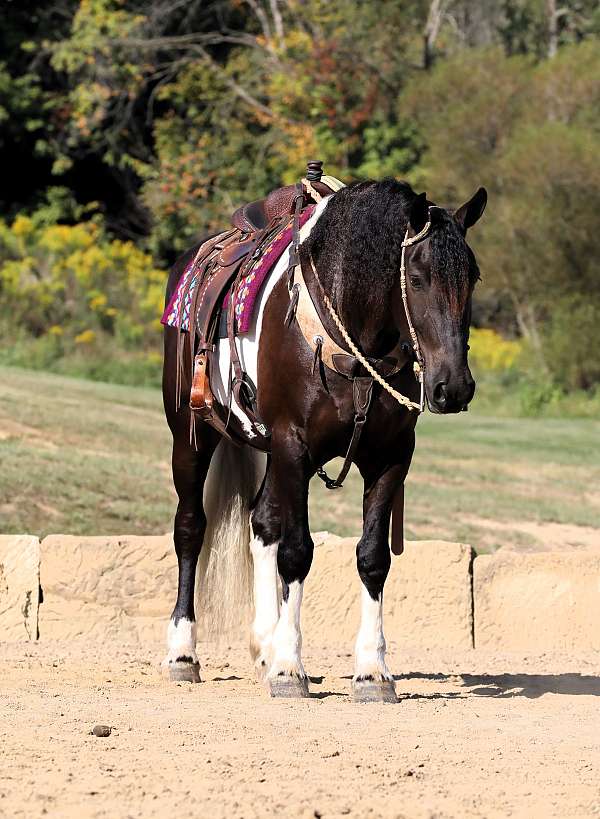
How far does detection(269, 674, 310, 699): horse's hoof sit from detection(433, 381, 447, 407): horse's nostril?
1.41 m

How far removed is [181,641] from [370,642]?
113cm

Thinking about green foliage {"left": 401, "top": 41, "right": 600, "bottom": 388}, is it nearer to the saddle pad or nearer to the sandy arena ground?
the saddle pad

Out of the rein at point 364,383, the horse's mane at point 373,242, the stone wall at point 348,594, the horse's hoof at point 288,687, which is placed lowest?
the stone wall at point 348,594

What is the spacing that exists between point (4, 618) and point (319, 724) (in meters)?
3.08

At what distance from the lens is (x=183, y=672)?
22.3 ft

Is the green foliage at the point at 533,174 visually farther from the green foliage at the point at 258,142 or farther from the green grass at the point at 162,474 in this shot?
the green grass at the point at 162,474

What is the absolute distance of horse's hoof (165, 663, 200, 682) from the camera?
6.77m

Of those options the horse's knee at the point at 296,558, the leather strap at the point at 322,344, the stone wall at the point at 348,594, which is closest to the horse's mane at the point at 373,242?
the leather strap at the point at 322,344

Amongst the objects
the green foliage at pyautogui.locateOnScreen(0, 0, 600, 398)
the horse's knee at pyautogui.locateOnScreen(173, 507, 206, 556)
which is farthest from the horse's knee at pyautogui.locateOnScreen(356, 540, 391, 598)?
the green foliage at pyautogui.locateOnScreen(0, 0, 600, 398)

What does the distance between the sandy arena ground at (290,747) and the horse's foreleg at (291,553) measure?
0.14 m

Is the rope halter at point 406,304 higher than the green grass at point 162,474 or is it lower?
higher

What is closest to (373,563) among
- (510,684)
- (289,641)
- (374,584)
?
(374,584)

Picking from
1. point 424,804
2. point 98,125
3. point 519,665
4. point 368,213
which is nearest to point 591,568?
point 519,665

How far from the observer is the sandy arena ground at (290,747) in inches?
162
